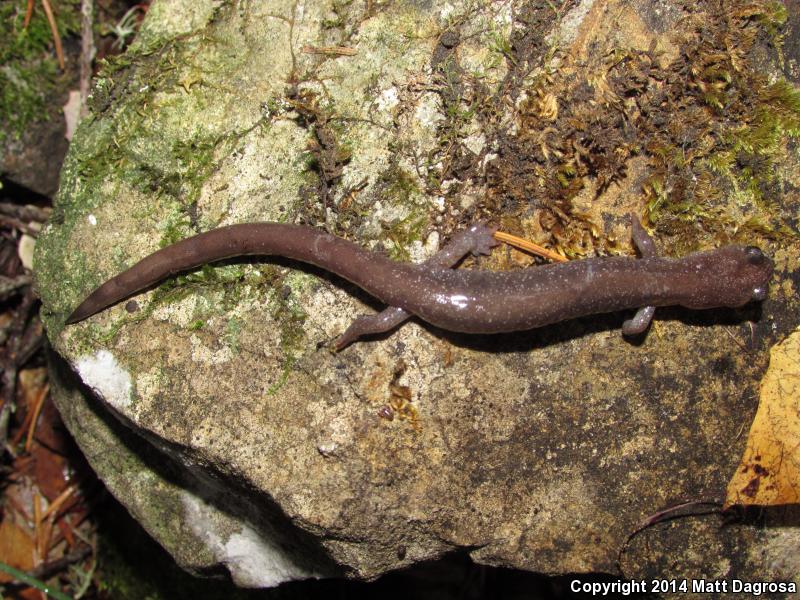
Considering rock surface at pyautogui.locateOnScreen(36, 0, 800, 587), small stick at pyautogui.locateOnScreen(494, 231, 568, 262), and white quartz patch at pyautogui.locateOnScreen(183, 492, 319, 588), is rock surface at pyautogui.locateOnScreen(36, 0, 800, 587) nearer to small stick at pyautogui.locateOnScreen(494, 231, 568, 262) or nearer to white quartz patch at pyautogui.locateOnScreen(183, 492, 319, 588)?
small stick at pyautogui.locateOnScreen(494, 231, 568, 262)

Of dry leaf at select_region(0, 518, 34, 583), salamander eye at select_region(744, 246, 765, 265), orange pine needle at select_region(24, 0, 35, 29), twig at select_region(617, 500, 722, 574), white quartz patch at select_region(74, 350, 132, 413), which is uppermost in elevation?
orange pine needle at select_region(24, 0, 35, 29)

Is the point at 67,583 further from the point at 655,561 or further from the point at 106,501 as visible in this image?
the point at 655,561

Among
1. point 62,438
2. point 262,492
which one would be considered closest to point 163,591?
point 62,438

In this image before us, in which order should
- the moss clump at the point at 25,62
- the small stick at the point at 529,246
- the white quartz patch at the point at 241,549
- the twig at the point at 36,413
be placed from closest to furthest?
the small stick at the point at 529,246, the white quartz patch at the point at 241,549, the moss clump at the point at 25,62, the twig at the point at 36,413

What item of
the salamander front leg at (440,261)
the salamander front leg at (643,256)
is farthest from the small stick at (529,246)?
the salamander front leg at (643,256)

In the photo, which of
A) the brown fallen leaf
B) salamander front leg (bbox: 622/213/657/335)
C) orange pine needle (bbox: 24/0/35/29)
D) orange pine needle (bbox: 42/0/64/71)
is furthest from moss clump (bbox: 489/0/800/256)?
orange pine needle (bbox: 24/0/35/29)

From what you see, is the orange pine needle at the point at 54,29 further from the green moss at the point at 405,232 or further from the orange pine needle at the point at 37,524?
the orange pine needle at the point at 37,524

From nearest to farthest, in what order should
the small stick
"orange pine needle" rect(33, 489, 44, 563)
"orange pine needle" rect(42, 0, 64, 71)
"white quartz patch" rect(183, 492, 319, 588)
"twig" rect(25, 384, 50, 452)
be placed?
the small stick, "white quartz patch" rect(183, 492, 319, 588), "orange pine needle" rect(42, 0, 64, 71), "orange pine needle" rect(33, 489, 44, 563), "twig" rect(25, 384, 50, 452)
